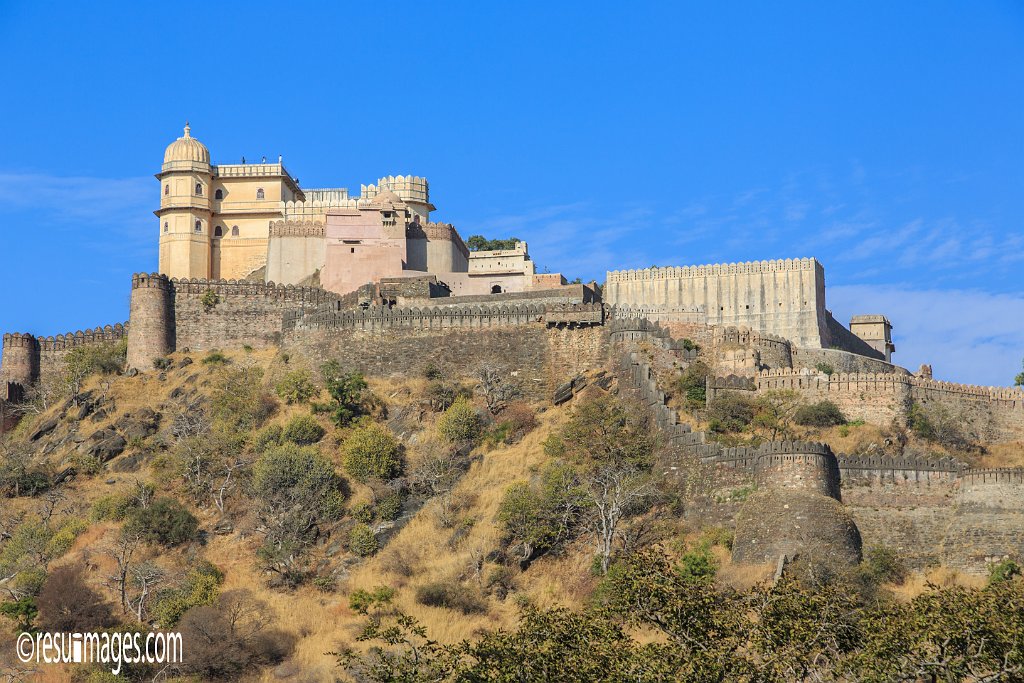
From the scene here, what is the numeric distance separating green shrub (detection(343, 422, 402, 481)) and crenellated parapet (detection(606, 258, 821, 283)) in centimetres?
1761

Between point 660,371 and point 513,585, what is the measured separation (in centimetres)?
1137

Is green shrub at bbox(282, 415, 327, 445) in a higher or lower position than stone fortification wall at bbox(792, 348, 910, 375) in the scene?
lower

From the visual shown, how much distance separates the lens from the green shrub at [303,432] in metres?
59.7

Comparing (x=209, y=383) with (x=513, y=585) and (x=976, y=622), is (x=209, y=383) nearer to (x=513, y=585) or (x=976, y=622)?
(x=513, y=585)

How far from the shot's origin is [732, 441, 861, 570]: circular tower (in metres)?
46.7

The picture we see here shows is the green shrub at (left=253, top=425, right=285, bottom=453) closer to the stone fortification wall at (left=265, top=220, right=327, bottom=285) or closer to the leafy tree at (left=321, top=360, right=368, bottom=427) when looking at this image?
the leafy tree at (left=321, top=360, right=368, bottom=427)

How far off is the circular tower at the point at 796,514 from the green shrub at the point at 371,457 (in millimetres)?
13160

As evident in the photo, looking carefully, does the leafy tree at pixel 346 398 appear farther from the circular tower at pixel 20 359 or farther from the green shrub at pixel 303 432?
the circular tower at pixel 20 359

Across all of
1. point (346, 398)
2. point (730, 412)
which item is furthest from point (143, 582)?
point (730, 412)

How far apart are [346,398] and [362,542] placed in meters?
8.61

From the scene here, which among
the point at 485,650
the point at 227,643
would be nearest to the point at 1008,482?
the point at 485,650

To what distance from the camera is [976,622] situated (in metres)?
34.8

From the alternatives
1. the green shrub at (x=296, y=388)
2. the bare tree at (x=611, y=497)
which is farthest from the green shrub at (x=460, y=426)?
the bare tree at (x=611, y=497)

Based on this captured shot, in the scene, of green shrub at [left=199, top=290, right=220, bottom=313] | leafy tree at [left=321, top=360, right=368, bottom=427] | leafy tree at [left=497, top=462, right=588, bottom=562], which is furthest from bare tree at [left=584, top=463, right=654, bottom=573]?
green shrub at [left=199, top=290, right=220, bottom=313]
